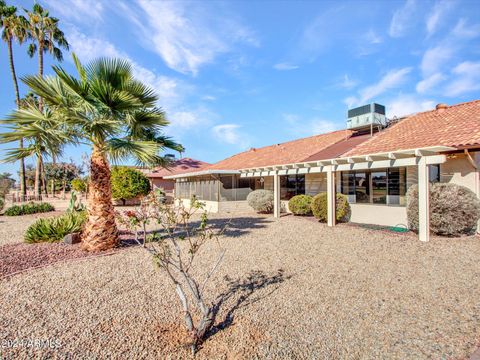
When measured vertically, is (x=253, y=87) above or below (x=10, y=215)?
above

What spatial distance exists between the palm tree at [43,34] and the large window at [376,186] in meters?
28.5

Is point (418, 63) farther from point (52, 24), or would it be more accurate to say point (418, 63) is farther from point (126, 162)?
point (52, 24)

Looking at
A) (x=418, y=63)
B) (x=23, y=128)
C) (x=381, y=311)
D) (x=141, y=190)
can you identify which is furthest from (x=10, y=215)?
(x=418, y=63)

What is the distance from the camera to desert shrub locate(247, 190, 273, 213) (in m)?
16.4

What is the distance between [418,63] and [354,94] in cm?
477

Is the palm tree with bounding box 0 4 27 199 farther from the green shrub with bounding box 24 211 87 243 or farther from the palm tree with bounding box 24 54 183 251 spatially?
the palm tree with bounding box 24 54 183 251

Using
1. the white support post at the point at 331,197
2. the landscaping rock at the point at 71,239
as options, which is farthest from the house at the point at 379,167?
the landscaping rock at the point at 71,239

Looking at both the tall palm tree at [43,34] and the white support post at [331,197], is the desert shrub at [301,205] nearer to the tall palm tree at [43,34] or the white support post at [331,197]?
the white support post at [331,197]

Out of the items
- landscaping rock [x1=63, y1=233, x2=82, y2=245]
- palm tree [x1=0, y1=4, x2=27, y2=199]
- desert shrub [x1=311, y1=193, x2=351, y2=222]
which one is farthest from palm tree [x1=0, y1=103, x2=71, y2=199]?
palm tree [x1=0, y1=4, x2=27, y2=199]

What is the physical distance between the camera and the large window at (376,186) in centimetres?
1148

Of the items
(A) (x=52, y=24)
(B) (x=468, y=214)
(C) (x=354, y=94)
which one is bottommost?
(B) (x=468, y=214)

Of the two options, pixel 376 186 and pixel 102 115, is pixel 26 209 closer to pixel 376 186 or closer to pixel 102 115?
pixel 102 115

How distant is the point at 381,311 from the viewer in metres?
4.30

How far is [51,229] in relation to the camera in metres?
9.23
